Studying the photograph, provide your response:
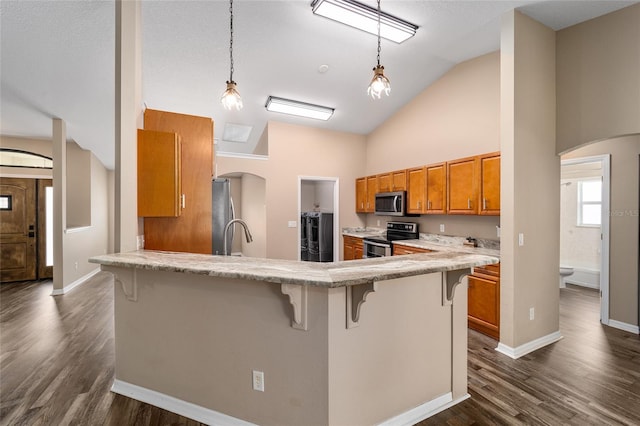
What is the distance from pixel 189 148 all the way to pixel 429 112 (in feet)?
12.0

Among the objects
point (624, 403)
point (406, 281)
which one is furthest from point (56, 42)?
point (624, 403)

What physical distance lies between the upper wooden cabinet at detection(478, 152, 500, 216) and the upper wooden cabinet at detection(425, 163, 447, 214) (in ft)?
1.85

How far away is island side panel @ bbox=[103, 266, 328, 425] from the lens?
1.65 metres

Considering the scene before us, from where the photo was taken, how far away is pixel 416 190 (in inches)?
182

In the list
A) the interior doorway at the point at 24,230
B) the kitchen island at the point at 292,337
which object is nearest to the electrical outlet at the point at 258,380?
the kitchen island at the point at 292,337

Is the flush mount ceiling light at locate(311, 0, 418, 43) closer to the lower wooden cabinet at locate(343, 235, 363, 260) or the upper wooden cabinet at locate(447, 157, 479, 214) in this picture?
the upper wooden cabinet at locate(447, 157, 479, 214)

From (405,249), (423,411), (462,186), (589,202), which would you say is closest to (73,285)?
(405,249)

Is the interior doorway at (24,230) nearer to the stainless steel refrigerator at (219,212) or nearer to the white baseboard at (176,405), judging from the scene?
the stainless steel refrigerator at (219,212)

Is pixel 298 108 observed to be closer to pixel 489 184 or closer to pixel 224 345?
pixel 489 184

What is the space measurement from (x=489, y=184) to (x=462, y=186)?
1.27 feet

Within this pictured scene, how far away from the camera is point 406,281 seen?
1889 mm

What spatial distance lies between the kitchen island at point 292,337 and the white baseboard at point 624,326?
2.66 meters

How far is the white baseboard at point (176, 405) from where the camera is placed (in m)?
1.88

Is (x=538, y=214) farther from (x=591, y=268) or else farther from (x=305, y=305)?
(x=591, y=268)
